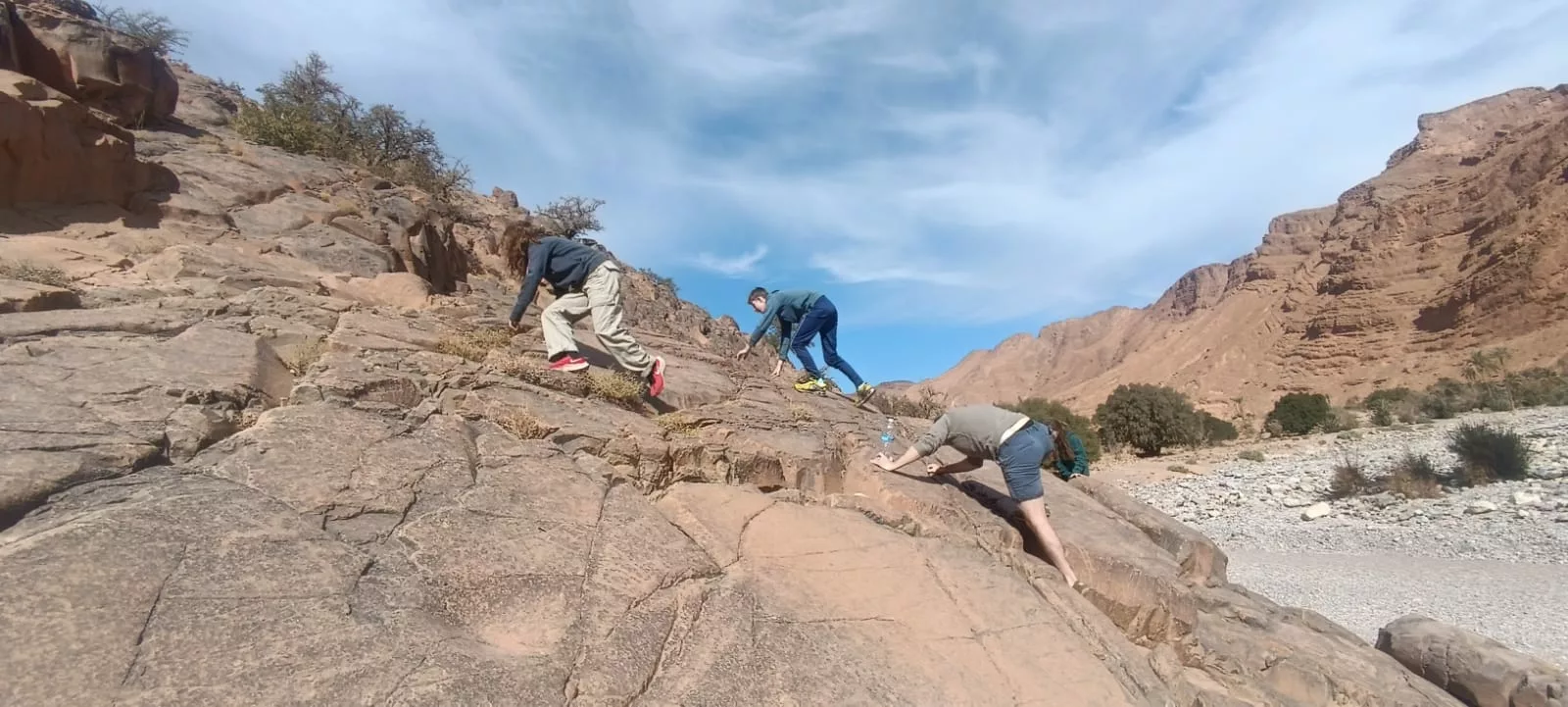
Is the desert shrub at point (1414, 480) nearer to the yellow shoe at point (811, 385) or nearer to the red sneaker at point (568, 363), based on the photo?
the yellow shoe at point (811, 385)

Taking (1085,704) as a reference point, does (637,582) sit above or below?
above

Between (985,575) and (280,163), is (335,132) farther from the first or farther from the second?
(985,575)

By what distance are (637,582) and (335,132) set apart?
16032mm

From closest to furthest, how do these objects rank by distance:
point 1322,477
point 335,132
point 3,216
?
point 3,216 → point 335,132 → point 1322,477

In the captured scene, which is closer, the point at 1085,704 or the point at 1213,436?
the point at 1085,704

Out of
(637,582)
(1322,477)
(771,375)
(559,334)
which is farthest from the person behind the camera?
(1322,477)

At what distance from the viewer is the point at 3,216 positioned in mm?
7488

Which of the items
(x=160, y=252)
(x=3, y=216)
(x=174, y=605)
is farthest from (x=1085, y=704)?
(x=3, y=216)

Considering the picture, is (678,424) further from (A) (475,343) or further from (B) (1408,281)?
(B) (1408,281)

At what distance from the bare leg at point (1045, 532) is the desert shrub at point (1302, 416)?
26.1m

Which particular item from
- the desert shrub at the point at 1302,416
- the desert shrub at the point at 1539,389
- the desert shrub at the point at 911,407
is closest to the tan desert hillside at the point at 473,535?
the desert shrub at the point at 911,407

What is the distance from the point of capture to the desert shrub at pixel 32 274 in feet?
18.6

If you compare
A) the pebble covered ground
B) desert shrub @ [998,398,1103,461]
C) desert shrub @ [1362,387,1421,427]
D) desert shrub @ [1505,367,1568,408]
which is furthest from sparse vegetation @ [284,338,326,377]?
desert shrub @ [1505,367,1568,408]

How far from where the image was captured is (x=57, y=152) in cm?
800
